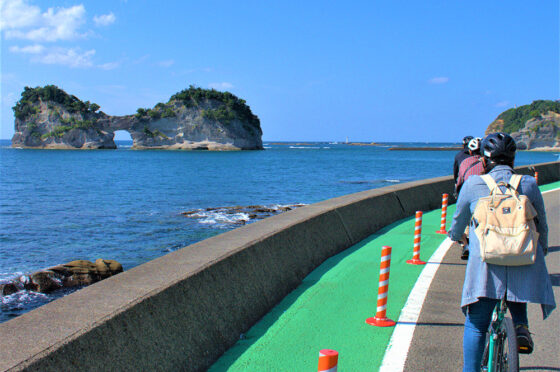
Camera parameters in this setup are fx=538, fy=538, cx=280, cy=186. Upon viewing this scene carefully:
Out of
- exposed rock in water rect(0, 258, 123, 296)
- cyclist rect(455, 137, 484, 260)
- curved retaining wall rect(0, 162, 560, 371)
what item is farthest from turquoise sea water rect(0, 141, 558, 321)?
cyclist rect(455, 137, 484, 260)

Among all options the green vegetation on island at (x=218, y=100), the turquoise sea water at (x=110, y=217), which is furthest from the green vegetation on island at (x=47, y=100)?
the turquoise sea water at (x=110, y=217)

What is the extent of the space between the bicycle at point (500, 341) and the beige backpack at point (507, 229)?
325mm

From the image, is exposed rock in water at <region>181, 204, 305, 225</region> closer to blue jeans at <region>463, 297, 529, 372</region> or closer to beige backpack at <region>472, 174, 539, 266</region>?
blue jeans at <region>463, 297, 529, 372</region>

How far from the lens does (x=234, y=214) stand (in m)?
26.7

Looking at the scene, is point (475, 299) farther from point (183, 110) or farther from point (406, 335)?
point (183, 110)

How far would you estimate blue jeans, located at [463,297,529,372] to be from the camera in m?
3.41

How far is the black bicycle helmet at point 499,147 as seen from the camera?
11.7 feet

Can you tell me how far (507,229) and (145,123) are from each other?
151 meters

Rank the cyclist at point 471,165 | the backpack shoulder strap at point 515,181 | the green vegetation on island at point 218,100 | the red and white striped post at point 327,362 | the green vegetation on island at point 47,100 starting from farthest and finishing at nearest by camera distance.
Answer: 1. the green vegetation on island at point 47,100
2. the green vegetation on island at point 218,100
3. the cyclist at point 471,165
4. the backpack shoulder strap at point 515,181
5. the red and white striped post at point 327,362

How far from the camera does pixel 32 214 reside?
2802 cm

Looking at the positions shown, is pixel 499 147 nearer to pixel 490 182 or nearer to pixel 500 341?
pixel 490 182

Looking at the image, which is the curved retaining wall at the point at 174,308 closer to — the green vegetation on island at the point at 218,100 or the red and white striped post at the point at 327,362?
the red and white striped post at the point at 327,362

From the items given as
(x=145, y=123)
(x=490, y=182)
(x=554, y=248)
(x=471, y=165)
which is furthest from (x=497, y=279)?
(x=145, y=123)

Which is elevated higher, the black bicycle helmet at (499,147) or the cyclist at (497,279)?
the black bicycle helmet at (499,147)
